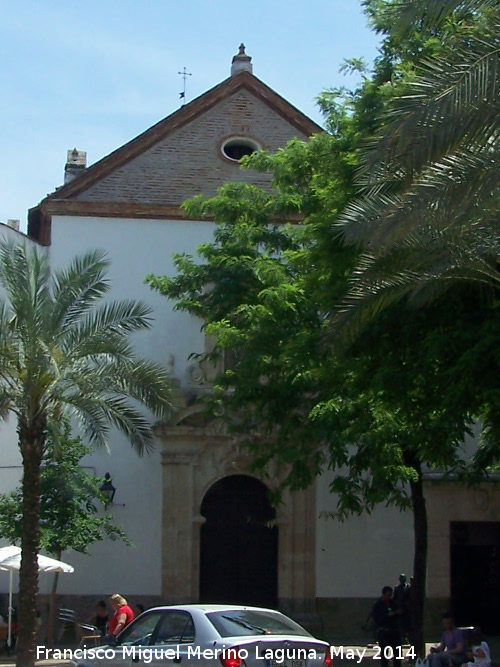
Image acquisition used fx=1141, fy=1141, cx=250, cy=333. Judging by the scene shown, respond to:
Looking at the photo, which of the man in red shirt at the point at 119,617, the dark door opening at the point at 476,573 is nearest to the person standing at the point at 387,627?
the man in red shirt at the point at 119,617

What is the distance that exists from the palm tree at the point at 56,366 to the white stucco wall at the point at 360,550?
7.51 metres

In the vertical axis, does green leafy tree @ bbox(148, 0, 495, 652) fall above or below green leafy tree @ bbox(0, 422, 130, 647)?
above

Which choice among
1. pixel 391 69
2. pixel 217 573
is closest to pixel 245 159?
pixel 391 69

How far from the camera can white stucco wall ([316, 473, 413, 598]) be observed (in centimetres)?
2445

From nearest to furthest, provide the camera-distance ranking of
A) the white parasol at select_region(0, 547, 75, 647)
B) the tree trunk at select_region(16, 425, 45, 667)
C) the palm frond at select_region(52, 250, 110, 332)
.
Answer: the tree trunk at select_region(16, 425, 45, 667) < the palm frond at select_region(52, 250, 110, 332) < the white parasol at select_region(0, 547, 75, 647)

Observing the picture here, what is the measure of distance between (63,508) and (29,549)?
13.7ft

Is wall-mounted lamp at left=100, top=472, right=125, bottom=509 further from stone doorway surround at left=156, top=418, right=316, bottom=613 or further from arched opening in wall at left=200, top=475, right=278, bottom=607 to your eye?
arched opening in wall at left=200, top=475, right=278, bottom=607

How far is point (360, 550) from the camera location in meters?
24.6

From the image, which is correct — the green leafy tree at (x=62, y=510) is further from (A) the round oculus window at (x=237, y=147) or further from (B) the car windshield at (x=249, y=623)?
(B) the car windshield at (x=249, y=623)

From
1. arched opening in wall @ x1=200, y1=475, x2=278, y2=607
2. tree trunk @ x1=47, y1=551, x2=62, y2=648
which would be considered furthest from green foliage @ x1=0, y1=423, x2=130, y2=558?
arched opening in wall @ x1=200, y1=475, x2=278, y2=607

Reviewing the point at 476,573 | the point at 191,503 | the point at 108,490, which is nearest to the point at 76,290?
the point at 108,490

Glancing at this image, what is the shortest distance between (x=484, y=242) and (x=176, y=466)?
13009 millimetres

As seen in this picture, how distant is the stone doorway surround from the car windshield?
39.9 feet

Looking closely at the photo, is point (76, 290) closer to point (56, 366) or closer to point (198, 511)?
point (56, 366)
